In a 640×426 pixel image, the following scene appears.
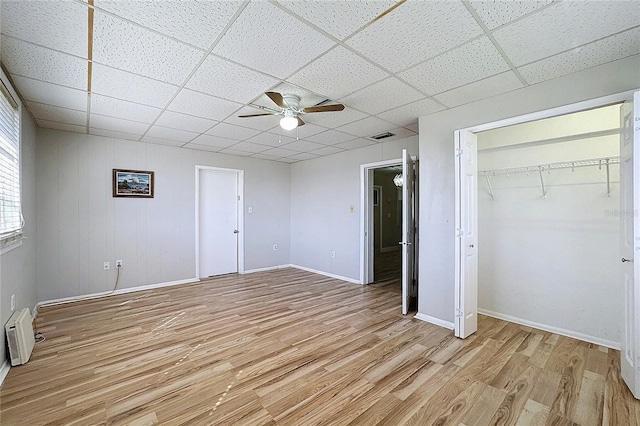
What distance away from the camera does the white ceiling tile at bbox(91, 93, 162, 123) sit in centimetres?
293

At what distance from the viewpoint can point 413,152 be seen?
4.37 meters

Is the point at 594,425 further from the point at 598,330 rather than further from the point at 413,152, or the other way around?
the point at 413,152

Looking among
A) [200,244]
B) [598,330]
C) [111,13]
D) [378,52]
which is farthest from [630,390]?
[200,244]

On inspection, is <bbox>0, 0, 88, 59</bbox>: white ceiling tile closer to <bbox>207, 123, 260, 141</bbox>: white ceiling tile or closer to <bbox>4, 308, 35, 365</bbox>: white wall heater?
<bbox>207, 123, 260, 141</bbox>: white ceiling tile

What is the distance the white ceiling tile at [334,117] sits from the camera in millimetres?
3303

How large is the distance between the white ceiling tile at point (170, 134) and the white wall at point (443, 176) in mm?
3373

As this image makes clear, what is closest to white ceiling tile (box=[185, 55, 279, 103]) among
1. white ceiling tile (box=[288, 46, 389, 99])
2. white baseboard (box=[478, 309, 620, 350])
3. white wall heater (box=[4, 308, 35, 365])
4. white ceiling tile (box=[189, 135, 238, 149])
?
white ceiling tile (box=[288, 46, 389, 99])

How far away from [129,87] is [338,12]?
213 cm

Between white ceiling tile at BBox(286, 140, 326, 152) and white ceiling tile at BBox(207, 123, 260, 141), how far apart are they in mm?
816

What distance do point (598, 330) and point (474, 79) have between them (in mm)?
2770

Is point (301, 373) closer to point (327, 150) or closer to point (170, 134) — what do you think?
point (170, 134)

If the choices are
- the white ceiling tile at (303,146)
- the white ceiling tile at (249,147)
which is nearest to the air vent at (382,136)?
the white ceiling tile at (303,146)

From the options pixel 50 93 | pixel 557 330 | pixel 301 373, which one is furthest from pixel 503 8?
pixel 50 93

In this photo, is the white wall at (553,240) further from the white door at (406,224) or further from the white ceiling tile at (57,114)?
the white ceiling tile at (57,114)
